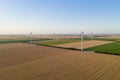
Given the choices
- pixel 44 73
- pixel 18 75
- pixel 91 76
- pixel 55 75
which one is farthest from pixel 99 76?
pixel 18 75

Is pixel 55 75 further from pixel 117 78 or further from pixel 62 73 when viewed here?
pixel 117 78

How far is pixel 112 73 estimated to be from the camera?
358 inches

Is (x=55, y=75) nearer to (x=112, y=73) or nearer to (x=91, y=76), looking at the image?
(x=91, y=76)

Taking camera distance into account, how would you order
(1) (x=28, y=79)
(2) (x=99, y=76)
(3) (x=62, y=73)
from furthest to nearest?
(3) (x=62, y=73) < (2) (x=99, y=76) < (1) (x=28, y=79)

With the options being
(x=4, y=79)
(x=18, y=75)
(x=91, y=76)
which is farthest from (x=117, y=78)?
(x=4, y=79)

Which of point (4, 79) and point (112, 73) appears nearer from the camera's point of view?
point (4, 79)

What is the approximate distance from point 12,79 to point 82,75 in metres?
4.68

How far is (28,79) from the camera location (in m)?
7.88

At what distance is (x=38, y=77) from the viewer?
8.26m

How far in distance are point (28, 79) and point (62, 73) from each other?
248cm

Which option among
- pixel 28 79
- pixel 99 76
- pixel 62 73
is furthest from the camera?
pixel 62 73

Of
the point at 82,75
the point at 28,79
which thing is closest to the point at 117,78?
the point at 82,75

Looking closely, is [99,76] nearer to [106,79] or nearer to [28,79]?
[106,79]

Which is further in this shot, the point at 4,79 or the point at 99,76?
the point at 99,76
